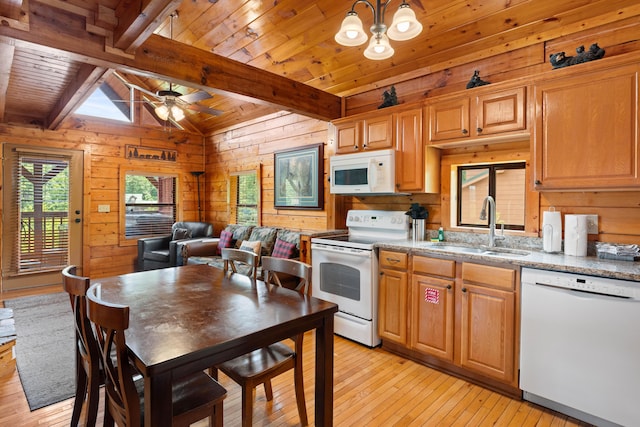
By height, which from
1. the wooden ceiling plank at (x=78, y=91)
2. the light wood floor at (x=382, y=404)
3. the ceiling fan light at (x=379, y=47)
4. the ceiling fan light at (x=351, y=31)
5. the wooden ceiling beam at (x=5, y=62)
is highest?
the wooden ceiling plank at (x=78, y=91)

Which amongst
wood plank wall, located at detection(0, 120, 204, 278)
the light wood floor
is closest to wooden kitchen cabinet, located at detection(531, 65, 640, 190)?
the light wood floor

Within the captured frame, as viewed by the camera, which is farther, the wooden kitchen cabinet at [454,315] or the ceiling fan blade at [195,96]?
the ceiling fan blade at [195,96]

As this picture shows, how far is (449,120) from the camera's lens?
2834mm

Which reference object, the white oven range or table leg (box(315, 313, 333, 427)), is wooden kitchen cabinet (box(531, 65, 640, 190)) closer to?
the white oven range

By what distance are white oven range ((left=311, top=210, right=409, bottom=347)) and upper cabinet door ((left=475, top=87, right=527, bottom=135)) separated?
1.10m

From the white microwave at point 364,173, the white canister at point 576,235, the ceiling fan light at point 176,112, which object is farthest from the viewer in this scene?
the ceiling fan light at point 176,112

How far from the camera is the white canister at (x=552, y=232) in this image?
2.46 m

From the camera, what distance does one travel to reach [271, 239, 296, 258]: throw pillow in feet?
13.0

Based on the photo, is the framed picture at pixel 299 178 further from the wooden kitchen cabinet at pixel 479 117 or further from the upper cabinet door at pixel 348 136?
the wooden kitchen cabinet at pixel 479 117

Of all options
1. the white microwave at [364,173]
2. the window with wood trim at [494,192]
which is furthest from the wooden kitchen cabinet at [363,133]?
the window with wood trim at [494,192]

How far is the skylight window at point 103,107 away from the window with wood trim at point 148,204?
97cm

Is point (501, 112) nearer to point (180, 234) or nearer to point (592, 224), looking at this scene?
point (592, 224)

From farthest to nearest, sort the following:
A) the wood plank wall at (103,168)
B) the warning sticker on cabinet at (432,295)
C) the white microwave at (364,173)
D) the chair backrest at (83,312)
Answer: the wood plank wall at (103,168)
the white microwave at (364,173)
the warning sticker on cabinet at (432,295)
the chair backrest at (83,312)

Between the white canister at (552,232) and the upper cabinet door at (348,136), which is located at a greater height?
the upper cabinet door at (348,136)
